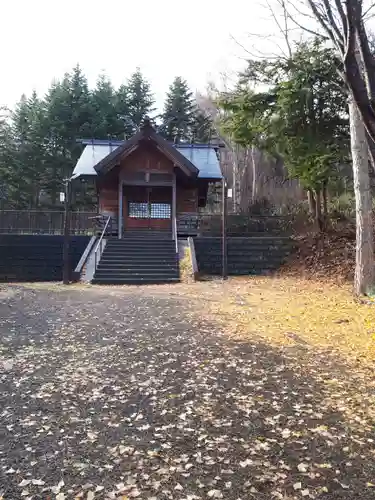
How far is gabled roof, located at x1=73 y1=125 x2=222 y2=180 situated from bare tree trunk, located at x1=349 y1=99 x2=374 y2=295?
409 inches

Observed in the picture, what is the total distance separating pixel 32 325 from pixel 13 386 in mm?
3120

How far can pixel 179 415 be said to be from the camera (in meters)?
3.79

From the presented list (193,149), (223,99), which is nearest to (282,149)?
(223,99)

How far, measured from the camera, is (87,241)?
18.0 metres

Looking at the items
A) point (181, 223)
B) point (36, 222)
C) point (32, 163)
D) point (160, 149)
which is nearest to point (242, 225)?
point (181, 223)

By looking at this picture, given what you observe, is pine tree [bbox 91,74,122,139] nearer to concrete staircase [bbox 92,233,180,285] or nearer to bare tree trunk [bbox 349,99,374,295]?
concrete staircase [bbox 92,233,180,285]

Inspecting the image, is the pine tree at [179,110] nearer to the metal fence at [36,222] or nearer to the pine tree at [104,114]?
the pine tree at [104,114]

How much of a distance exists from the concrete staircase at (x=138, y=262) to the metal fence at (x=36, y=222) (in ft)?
18.7

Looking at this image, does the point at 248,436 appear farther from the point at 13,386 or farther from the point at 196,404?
the point at 13,386

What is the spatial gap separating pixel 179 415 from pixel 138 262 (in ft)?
40.0

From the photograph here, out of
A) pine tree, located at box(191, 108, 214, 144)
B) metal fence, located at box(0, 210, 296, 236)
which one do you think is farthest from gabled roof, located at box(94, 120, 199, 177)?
pine tree, located at box(191, 108, 214, 144)

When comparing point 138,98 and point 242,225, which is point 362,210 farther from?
point 138,98

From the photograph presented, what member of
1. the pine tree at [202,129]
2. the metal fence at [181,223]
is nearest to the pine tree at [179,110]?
the pine tree at [202,129]

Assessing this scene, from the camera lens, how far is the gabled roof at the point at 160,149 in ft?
64.4
